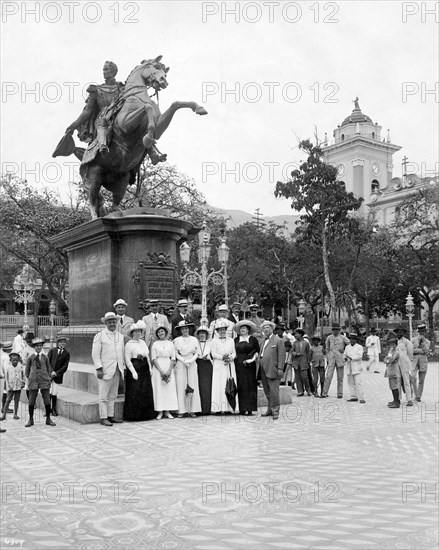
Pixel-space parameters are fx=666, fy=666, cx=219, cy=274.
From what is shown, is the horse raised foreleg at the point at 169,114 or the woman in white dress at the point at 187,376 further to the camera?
the horse raised foreleg at the point at 169,114

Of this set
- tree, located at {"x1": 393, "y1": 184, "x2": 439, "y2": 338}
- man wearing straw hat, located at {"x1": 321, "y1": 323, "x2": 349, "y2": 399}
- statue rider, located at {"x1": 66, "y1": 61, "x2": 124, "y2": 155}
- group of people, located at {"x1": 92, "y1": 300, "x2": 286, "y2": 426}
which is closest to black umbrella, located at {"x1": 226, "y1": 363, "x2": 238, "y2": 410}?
group of people, located at {"x1": 92, "y1": 300, "x2": 286, "y2": 426}

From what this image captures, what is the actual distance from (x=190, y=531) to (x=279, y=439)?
4020 millimetres

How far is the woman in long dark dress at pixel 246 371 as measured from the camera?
1111cm

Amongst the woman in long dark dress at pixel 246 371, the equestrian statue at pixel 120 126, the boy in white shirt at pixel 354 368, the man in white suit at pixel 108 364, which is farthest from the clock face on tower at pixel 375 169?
the man in white suit at pixel 108 364

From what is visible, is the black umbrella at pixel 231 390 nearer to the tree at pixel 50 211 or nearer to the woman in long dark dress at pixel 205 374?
the woman in long dark dress at pixel 205 374

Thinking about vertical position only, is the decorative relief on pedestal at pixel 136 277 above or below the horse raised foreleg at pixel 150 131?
below

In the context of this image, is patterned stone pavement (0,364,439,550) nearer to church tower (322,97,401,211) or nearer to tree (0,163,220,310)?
tree (0,163,220,310)

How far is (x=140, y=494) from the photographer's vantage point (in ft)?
19.8

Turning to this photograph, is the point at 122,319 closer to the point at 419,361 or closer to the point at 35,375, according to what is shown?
the point at 35,375

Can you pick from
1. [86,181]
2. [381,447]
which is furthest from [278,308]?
[381,447]

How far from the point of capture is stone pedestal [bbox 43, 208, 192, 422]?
12.0m

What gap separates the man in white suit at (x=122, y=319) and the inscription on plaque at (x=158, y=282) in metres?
0.70

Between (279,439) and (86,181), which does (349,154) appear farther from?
(279,439)

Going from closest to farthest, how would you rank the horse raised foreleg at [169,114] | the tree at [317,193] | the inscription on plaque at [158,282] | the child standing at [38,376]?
the child standing at [38,376] < the inscription on plaque at [158,282] < the horse raised foreleg at [169,114] < the tree at [317,193]
